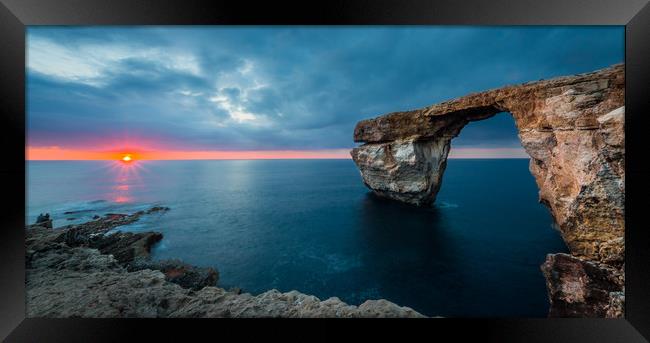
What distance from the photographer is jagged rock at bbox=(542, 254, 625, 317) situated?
163 inches

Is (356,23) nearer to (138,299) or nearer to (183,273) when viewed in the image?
(138,299)

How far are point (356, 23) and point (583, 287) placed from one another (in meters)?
7.37

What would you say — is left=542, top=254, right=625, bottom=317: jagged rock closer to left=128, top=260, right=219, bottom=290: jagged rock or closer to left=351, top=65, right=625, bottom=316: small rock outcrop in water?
left=351, top=65, right=625, bottom=316: small rock outcrop in water

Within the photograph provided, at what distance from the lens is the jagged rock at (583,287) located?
4.14 meters

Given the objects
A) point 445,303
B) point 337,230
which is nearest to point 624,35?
point 445,303

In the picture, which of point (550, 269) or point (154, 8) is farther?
point (550, 269)

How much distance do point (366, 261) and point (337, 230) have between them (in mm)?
4140

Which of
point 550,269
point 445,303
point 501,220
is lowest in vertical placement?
point 445,303

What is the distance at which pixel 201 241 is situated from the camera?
40.7ft

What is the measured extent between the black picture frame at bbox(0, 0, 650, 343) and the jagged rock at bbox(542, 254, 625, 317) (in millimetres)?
1223

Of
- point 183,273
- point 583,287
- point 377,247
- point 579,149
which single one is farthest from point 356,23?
point 377,247

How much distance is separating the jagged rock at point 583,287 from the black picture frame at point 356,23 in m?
1.22

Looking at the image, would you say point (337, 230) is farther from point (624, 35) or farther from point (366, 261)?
point (624, 35)

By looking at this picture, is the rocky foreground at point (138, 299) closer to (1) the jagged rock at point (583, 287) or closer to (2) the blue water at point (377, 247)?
(2) the blue water at point (377, 247)
